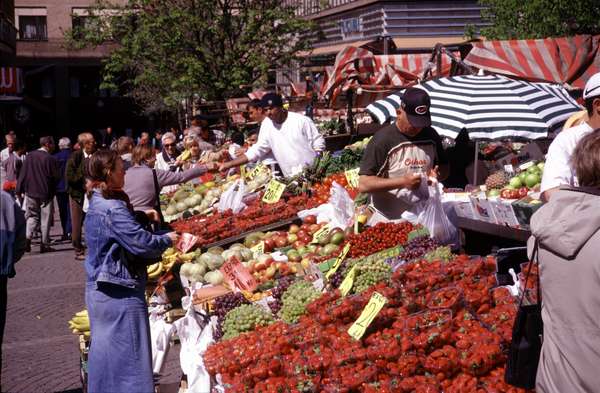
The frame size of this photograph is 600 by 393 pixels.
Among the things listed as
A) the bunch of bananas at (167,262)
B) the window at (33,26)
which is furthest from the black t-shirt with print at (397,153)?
the window at (33,26)

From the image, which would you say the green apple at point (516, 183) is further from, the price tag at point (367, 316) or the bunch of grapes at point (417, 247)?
the price tag at point (367, 316)

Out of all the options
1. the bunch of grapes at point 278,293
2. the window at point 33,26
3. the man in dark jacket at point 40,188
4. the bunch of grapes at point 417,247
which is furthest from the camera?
the window at point 33,26

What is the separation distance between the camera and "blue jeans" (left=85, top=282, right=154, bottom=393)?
551 cm

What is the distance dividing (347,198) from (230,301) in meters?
2.11

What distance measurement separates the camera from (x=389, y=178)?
6336 millimetres

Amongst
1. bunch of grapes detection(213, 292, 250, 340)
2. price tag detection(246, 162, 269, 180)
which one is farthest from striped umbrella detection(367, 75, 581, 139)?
bunch of grapes detection(213, 292, 250, 340)

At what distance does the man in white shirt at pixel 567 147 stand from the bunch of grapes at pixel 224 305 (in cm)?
242

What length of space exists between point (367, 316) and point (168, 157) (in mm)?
10315

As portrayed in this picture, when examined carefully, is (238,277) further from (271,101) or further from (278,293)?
(271,101)

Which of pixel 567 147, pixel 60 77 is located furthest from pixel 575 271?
pixel 60 77

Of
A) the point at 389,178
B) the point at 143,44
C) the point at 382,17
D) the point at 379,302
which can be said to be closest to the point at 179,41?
the point at 143,44

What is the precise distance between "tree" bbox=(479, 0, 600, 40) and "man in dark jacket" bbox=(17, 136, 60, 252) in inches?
373

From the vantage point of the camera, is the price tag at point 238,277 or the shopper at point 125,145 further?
the shopper at point 125,145

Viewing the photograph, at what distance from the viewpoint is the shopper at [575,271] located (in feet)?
10.6
